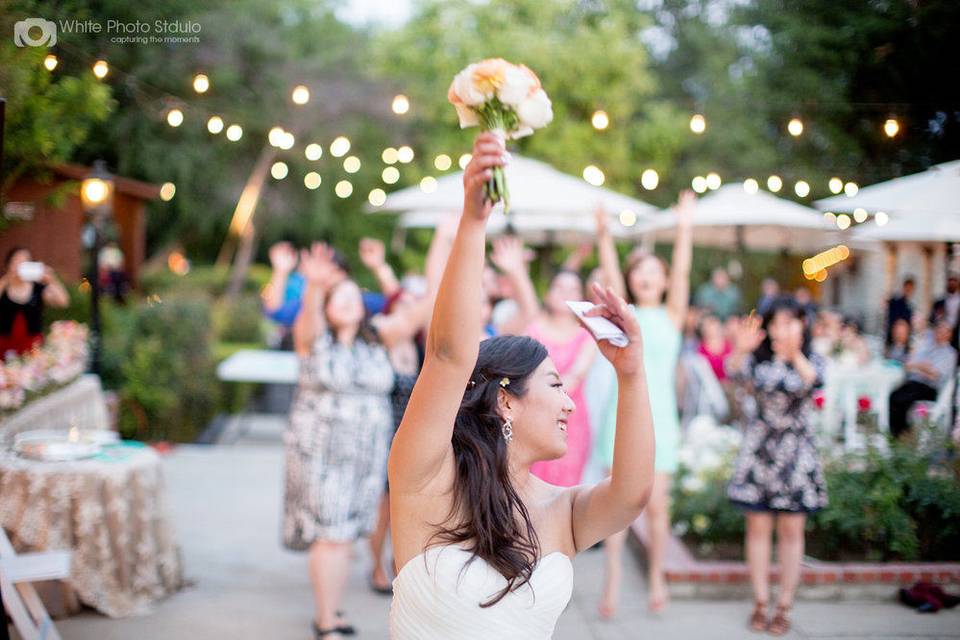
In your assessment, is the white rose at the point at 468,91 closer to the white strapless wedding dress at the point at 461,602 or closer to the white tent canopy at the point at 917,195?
the white strapless wedding dress at the point at 461,602

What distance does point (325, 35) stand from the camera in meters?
26.8

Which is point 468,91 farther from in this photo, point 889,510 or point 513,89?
point 889,510

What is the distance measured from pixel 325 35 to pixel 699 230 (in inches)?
753

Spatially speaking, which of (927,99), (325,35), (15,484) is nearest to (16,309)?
(15,484)

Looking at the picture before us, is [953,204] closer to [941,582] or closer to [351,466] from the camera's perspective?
[941,582]

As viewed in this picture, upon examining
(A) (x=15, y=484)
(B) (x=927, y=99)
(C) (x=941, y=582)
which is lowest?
(C) (x=941, y=582)

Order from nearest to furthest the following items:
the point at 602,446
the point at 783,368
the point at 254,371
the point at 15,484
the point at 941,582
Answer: the point at 15,484 → the point at 783,368 → the point at 941,582 → the point at 602,446 → the point at 254,371

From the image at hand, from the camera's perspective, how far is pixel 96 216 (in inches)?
306

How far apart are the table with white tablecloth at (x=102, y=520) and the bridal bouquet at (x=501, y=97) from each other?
3.59 meters

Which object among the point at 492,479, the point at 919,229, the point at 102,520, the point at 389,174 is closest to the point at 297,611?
the point at 102,520

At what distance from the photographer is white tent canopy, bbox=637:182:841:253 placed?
30.0 ft

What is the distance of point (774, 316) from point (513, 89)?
3396 mm

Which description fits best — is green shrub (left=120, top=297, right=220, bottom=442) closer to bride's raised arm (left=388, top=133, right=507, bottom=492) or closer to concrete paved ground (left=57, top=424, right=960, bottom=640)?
concrete paved ground (left=57, top=424, right=960, bottom=640)

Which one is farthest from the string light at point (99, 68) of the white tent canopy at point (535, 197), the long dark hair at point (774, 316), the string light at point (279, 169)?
the string light at point (279, 169)
